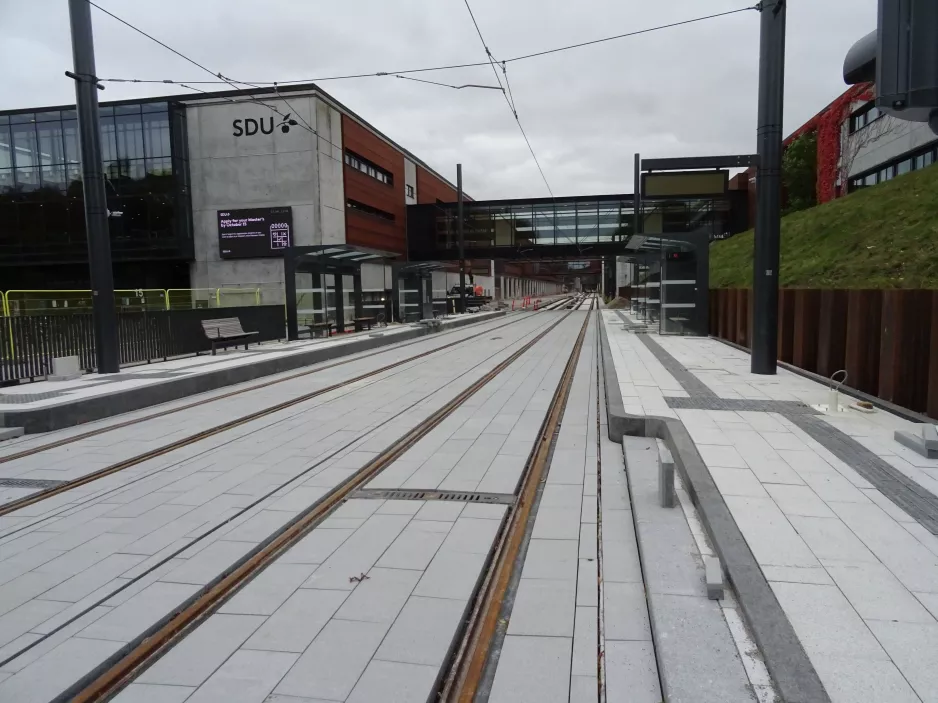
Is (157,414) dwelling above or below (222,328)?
below

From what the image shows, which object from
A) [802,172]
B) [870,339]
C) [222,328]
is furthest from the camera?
[802,172]

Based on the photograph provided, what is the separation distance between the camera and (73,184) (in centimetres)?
3734

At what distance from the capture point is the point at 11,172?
124 feet

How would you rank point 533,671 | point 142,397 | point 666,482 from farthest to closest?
point 142,397 < point 666,482 < point 533,671

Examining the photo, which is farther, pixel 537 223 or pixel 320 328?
pixel 537 223

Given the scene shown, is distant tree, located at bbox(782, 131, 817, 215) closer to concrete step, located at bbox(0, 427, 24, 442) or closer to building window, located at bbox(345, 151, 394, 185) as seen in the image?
building window, located at bbox(345, 151, 394, 185)

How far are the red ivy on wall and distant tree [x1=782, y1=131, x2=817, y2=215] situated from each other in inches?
19.3

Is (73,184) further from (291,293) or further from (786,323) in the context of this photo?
(786,323)

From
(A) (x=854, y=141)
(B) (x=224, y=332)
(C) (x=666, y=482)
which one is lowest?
(C) (x=666, y=482)

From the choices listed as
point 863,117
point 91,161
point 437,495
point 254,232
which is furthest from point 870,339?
point 254,232

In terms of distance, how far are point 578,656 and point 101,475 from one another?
5.04 meters

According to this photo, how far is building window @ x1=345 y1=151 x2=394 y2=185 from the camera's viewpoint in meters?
38.6

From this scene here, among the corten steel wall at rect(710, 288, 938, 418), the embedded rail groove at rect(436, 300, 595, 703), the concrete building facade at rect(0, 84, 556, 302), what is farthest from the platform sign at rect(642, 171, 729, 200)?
the embedded rail groove at rect(436, 300, 595, 703)

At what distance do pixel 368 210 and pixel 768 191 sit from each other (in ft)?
111
